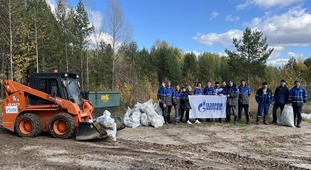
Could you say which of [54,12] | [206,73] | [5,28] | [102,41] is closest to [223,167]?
[5,28]

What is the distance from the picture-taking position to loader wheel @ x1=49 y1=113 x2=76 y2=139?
9727 mm

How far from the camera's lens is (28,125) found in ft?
33.7

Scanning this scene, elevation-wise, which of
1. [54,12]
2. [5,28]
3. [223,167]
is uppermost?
[54,12]

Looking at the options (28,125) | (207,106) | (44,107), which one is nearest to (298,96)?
(207,106)

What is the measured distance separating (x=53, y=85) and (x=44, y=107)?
753 millimetres

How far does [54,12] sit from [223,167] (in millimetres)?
35781

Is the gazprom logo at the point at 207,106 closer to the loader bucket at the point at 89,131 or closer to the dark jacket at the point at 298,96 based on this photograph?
the dark jacket at the point at 298,96

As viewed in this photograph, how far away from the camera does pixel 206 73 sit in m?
53.5

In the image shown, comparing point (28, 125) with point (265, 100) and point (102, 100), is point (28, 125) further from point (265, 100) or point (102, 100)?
point (265, 100)

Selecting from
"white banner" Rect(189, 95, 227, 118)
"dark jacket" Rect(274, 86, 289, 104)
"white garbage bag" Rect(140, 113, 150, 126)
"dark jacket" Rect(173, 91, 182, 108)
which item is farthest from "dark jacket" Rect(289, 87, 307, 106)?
"white garbage bag" Rect(140, 113, 150, 126)

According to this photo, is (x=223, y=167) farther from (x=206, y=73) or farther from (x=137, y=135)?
(x=206, y=73)

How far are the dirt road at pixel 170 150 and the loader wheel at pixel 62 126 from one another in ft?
0.90

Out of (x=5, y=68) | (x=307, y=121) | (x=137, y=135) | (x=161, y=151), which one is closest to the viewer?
(x=161, y=151)

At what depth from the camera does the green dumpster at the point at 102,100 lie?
1477 centimetres
